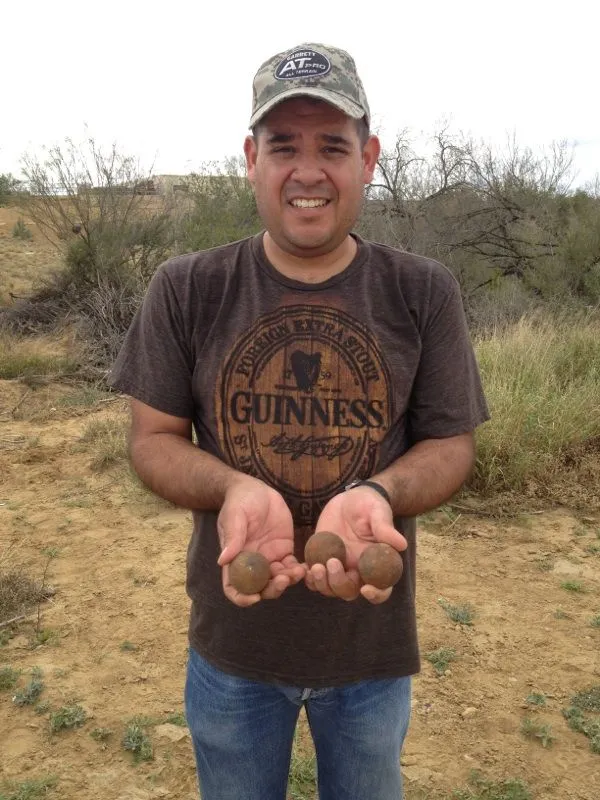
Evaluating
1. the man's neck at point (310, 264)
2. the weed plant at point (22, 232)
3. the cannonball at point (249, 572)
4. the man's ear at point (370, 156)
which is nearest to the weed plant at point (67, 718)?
the cannonball at point (249, 572)

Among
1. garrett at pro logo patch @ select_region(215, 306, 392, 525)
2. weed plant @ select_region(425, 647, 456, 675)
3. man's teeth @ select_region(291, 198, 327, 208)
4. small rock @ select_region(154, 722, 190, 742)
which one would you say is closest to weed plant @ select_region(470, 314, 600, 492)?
weed plant @ select_region(425, 647, 456, 675)

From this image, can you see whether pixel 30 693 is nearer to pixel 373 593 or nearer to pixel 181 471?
pixel 181 471

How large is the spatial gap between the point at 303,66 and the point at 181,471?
0.95 meters

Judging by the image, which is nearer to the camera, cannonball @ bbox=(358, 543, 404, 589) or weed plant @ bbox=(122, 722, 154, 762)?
cannonball @ bbox=(358, 543, 404, 589)

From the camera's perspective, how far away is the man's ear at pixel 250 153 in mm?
1724

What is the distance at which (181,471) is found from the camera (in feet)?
5.31

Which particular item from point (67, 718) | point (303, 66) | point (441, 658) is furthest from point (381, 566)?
point (441, 658)

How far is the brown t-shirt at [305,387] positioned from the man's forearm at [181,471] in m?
0.07

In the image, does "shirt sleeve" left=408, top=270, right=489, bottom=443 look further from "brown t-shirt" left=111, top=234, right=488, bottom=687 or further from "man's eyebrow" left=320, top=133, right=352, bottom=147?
"man's eyebrow" left=320, top=133, right=352, bottom=147

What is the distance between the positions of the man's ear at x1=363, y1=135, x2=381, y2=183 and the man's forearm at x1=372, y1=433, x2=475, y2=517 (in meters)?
0.67

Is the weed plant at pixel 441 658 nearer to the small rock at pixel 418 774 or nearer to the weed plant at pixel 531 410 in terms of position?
the small rock at pixel 418 774

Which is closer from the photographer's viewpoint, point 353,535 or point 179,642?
point 353,535

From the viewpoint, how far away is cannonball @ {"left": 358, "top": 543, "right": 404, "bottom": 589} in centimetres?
141

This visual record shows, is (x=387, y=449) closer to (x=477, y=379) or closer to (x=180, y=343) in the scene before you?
(x=477, y=379)
